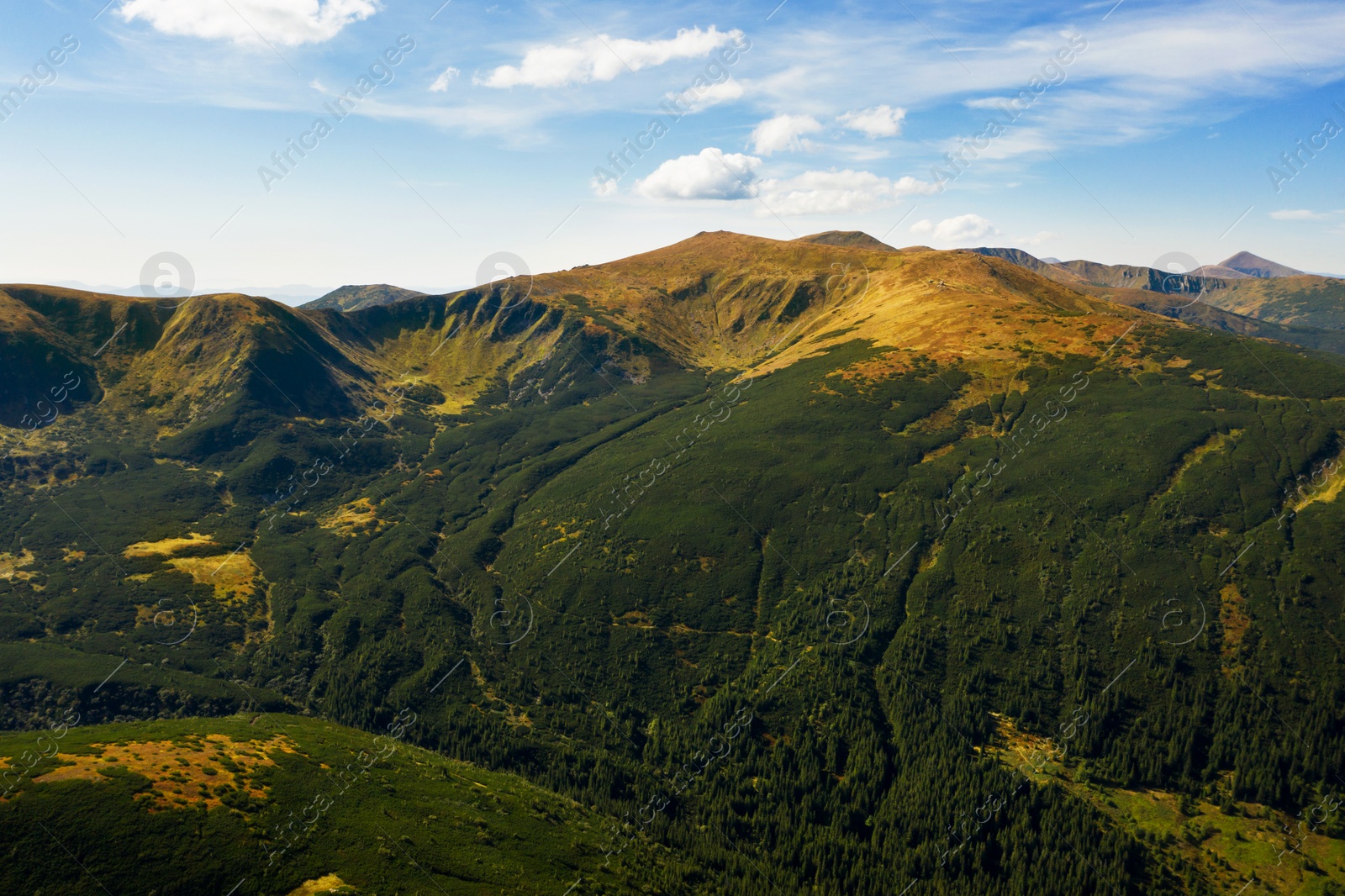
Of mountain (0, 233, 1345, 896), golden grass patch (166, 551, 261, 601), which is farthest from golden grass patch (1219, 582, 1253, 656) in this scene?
golden grass patch (166, 551, 261, 601)

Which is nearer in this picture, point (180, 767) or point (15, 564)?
point (180, 767)

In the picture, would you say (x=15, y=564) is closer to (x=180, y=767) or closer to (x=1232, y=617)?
(x=180, y=767)

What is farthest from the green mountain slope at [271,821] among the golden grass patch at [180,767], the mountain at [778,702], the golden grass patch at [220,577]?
the golden grass patch at [220,577]

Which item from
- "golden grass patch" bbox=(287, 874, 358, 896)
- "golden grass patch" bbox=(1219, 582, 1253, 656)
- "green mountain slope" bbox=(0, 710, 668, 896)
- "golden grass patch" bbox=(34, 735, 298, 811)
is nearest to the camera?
"green mountain slope" bbox=(0, 710, 668, 896)

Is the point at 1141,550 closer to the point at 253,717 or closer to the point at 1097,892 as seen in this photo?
the point at 1097,892

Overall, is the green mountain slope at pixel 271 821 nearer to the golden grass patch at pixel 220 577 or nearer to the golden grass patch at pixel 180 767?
the golden grass patch at pixel 180 767

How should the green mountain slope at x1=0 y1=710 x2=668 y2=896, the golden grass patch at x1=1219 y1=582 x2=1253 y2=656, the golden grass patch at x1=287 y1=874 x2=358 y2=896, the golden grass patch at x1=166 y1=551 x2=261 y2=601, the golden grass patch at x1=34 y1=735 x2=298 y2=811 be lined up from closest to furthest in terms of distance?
the green mountain slope at x1=0 y1=710 x2=668 y2=896 → the golden grass patch at x1=287 y1=874 x2=358 y2=896 → the golden grass patch at x1=34 y1=735 x2=298 y2=811 → the golden grass patch at x1=1219 y1=582 x2=1253 y2=656 → the golden grass patch at x1=166 y1=551 x2=261 y2=601

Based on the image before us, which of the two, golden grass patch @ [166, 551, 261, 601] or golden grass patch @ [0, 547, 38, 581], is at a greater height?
golden grass patch @ [0, 547, 38, 581]

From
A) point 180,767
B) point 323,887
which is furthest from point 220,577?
point 323,887

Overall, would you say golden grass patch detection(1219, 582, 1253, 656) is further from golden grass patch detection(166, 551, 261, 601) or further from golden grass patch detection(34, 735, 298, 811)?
golden grass patch detection(166, 551, 261, 601)

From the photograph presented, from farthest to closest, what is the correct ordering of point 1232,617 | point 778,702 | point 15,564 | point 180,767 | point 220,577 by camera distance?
point 220,577, point 15,564, point 778,702, point 1232,617, point 180,767

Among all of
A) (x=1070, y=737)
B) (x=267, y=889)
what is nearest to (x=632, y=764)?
(x=267, y=889)

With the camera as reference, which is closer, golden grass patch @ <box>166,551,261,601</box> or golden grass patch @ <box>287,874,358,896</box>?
golden grass patch @ <box>287,874,358,896</box>
